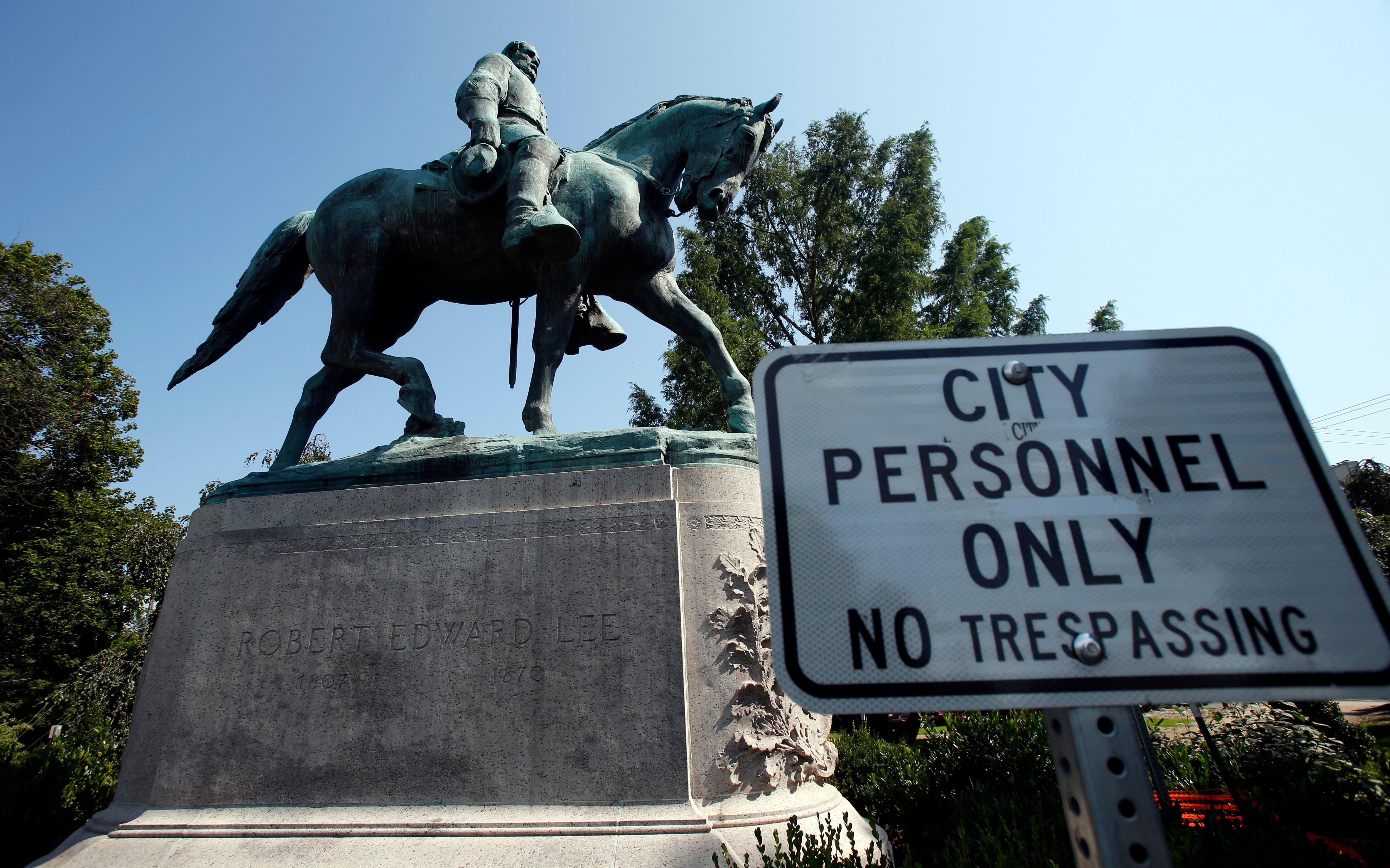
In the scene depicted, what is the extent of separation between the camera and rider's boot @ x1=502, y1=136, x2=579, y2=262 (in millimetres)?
4387

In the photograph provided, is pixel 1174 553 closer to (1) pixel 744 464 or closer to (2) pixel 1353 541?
(2) pixel 1353 541

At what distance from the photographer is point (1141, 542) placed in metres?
1.01

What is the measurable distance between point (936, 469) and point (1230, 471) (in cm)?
43

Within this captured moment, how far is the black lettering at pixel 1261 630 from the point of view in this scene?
3.04ft

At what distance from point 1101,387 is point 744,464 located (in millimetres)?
3079

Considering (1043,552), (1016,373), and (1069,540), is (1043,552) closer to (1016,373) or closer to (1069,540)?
(1069,540)

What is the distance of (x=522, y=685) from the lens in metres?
3.43

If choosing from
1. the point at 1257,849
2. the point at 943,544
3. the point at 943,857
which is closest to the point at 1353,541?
the point at 943,544

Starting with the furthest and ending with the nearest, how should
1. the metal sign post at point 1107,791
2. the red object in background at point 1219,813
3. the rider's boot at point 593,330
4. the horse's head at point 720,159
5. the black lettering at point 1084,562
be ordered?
the rider's boot at point 593,330 < the horse's head at point 720,159 < the red object in background at point 1219,813 < the black lettering at point 1084,562 < the metal sign post at point 1107,791

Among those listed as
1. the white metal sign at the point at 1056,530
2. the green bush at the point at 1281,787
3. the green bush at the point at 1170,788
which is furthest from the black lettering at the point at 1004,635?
the green bush at the point at 1281,787

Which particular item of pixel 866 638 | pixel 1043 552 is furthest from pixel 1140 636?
pixel 866 638

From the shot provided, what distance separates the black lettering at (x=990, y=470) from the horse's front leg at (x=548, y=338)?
4008 mm

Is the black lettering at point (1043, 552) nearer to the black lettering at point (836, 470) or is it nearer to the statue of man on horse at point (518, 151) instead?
the black lettering at point (836, 470)

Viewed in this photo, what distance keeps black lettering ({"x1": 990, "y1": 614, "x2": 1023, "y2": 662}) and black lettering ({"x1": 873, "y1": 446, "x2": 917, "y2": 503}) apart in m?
0.20
